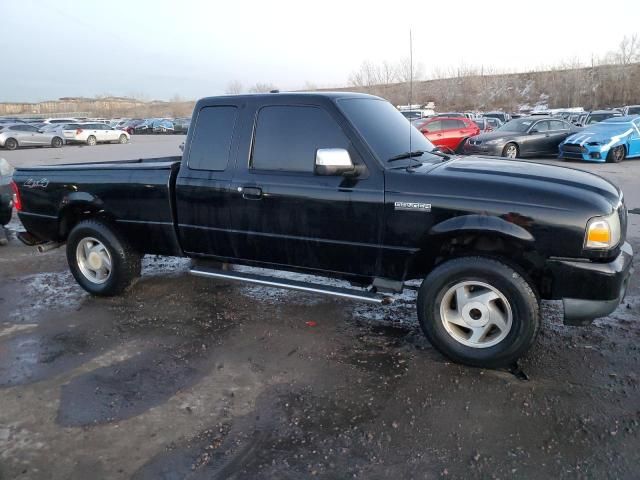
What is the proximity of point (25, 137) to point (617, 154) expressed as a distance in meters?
29.9

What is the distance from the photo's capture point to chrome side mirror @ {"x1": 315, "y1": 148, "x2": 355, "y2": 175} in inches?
149

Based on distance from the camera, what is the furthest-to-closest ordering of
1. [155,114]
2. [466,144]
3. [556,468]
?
[155,114] → [466,144] → [556,468]

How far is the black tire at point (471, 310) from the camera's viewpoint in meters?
3.47

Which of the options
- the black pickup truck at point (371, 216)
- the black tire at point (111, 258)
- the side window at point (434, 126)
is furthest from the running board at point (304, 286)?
the side window at point (434, 126)

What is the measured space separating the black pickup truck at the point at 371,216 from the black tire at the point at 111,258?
0.05 feet

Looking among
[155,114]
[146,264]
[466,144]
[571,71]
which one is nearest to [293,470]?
[146,264]

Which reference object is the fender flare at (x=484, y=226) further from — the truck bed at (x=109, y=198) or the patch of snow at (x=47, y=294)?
the patch of snow at (x=47, y=294)

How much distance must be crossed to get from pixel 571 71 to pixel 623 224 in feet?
225

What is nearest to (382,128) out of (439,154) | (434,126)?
(439,154)

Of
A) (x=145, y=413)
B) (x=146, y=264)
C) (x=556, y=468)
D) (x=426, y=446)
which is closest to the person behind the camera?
(x=556, y=468)

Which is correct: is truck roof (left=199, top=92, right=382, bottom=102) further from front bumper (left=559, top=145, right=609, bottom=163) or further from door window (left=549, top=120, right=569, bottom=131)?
door window (left=549, top=120, right=569, bottom=131)

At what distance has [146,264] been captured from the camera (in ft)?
21.8

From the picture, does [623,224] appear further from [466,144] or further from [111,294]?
[466,144]

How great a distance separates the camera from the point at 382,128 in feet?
A: 14.0
